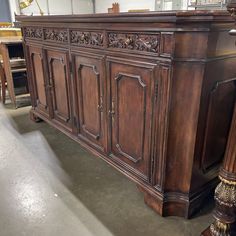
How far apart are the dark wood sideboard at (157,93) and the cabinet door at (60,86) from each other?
3 centimetres

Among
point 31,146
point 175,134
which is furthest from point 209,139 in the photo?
point 31,146

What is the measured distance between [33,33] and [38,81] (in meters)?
0.46

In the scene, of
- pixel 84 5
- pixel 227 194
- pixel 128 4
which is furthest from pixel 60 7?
pixel 227 194

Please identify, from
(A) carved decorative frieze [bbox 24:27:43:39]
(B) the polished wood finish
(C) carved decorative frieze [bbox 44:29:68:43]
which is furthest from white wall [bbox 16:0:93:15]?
(B) the polished wood finish

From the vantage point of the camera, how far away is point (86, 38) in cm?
155

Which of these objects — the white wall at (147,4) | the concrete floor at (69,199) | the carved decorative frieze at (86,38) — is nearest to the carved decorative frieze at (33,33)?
the carved decorative frieze at (86,38)

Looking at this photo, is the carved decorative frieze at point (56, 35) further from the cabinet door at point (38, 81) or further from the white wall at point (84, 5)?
the white wall at point (84, 5)

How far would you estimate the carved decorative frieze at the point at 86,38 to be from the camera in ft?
4.76

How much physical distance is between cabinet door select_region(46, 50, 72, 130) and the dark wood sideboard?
3 centimetres

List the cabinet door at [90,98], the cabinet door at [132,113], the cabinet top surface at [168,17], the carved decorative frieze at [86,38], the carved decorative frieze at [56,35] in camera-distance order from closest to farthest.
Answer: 1. the cabinet top surface at [168,17]
2. the cabinet door at [132,113]
3. the carved decorative frieze at [86,38]
4. the cabinet door at [90,98]
5. the carved decorative frieze at [56,35]

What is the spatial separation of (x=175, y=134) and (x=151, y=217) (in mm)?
519

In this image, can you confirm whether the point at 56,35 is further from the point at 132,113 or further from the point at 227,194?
the point at 227,194

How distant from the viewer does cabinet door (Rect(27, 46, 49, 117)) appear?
2.23 metres

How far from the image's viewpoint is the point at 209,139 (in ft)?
4.18
